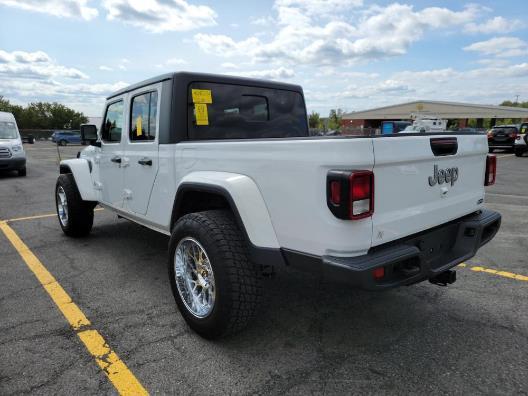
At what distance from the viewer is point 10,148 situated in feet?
43.8

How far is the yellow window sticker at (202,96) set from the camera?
350cm

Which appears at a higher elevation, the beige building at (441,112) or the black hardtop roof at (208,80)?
the beige building at (441,112)

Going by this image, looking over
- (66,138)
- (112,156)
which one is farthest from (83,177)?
(66,138)

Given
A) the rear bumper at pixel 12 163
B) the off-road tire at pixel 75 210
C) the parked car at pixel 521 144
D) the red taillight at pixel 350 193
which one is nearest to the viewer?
the red taillight at pixel 350 193

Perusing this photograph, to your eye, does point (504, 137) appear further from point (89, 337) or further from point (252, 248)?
point (89, 337)

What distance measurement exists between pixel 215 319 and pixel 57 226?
15.4 ft

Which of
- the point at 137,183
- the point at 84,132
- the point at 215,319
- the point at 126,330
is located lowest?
the point at 126,330

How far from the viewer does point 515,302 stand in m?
3.47

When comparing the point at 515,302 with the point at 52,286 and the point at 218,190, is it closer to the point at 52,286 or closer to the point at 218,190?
the point at 218,190

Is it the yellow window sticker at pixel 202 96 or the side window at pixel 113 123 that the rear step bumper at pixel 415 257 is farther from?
the side window at pixel 113 123

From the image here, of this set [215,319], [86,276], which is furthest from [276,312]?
[86,276]

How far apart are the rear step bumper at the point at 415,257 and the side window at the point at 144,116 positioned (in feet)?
6.34

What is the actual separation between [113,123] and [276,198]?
2854 millimetres

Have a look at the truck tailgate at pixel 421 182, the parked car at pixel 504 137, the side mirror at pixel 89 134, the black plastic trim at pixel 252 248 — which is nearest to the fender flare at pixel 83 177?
the side mirror at pixel 89 134
